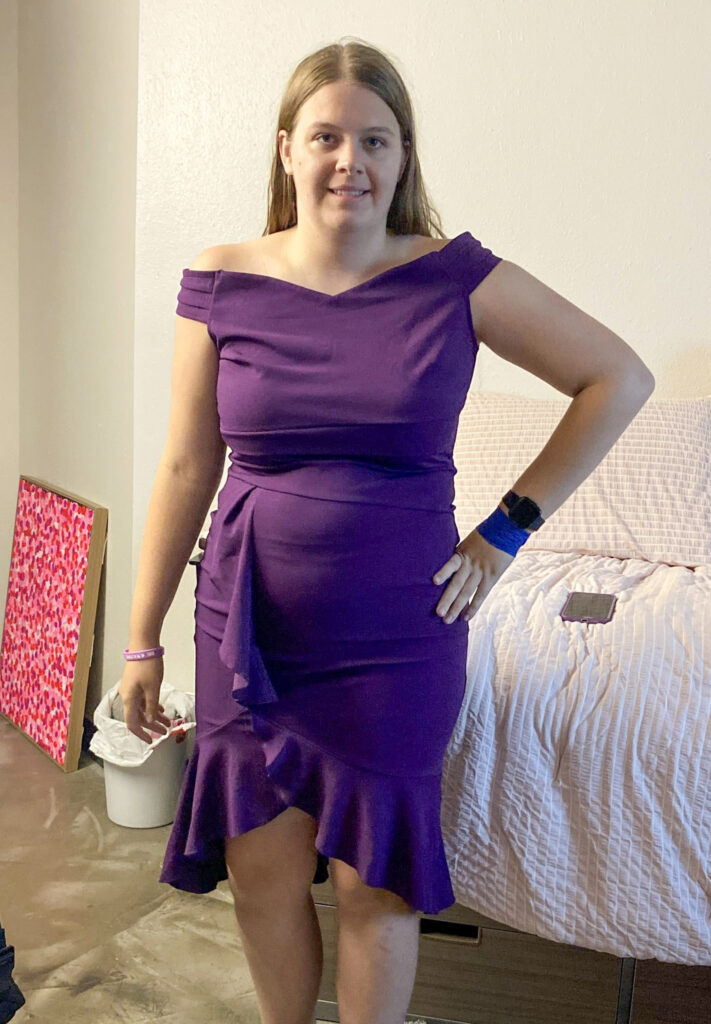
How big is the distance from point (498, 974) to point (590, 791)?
1.45 feet

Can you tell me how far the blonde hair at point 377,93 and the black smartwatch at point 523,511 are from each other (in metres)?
0.39

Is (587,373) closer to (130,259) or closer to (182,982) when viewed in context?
(182,982)

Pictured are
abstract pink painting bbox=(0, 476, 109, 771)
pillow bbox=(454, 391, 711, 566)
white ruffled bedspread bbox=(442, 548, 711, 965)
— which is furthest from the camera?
abstract pink painting bbox=(0, 476, 109, 771)

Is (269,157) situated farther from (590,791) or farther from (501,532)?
(590,791)

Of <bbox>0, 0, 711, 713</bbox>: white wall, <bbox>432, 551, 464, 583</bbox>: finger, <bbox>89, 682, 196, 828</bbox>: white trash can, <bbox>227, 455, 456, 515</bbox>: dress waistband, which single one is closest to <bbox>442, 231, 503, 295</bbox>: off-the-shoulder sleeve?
<bbox>227, 455, 456, 515</bbox>: dress waistband

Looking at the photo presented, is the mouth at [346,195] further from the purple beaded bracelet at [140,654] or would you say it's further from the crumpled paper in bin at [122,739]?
the crumpled paper in bin at [122,739]

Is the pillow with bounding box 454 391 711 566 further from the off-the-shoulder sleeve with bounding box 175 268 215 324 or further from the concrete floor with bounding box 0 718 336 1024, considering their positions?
the off-the-shoulder sleeve with bounding box 175 268 215 324

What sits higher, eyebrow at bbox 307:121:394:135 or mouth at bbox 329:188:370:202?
eyebrow at bbox 307:121:394:135

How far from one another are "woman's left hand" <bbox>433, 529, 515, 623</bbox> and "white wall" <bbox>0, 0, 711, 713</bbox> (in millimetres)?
1447

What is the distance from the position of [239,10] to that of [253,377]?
6.32 feet

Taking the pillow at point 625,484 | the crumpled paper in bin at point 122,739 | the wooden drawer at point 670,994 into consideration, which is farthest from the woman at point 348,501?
the crumpled paper in bin at point 122,739

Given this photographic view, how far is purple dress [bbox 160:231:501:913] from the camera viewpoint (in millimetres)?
1283

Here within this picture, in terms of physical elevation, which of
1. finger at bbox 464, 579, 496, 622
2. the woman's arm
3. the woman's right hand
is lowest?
the woman's right hand

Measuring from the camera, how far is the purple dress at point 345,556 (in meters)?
1.28
